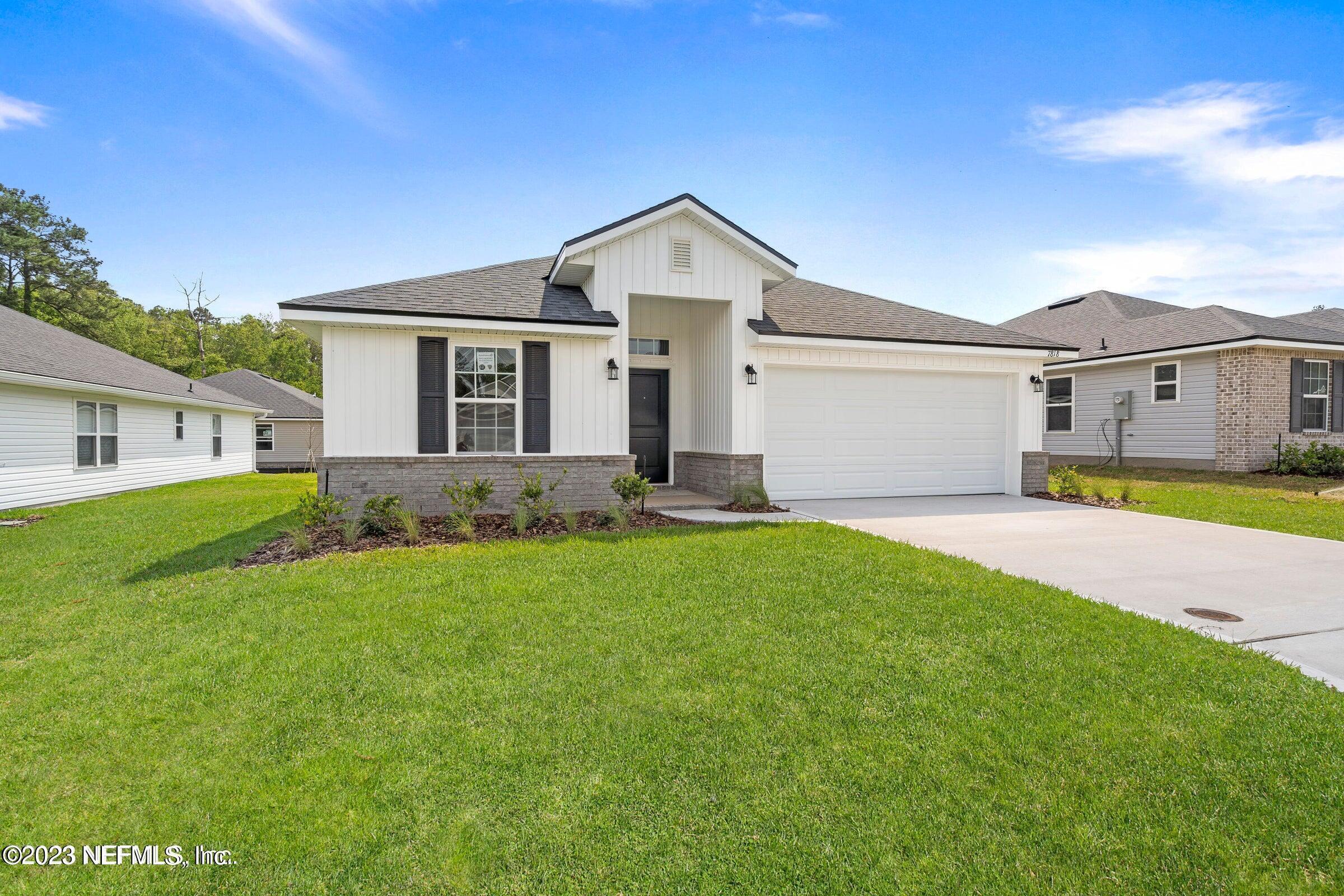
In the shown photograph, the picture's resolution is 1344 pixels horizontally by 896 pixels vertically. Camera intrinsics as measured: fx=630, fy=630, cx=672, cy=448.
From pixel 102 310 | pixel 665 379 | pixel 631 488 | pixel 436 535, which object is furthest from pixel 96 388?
pixel 102 310

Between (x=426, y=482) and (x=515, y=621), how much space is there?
5230mm

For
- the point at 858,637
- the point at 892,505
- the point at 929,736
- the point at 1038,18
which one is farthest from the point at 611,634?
the point at 1038,18

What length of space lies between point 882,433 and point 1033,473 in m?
3.16

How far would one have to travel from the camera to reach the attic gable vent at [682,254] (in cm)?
1003

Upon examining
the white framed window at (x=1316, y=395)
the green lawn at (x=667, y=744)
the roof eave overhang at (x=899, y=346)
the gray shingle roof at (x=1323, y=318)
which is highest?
the gray shingle roof at (x=1323, y=318)

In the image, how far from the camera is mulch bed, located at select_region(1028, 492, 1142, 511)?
34.8 ft

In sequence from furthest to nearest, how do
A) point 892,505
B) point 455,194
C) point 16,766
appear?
1. point 455,194
2. point 892,505
3. point 16,766

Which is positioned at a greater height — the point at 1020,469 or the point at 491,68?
the point at 491,68

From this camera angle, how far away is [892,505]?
10398mm

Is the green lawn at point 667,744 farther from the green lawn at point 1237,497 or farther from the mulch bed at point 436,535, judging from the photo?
the green lawn at point 1237,497

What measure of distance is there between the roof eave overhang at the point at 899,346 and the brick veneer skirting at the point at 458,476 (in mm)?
3108

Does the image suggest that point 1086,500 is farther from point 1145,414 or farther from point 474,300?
point 474,300

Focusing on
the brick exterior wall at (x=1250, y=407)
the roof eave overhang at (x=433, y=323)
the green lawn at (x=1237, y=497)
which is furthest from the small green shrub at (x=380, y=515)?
the brick exterior wall at (x=1250, y=407)

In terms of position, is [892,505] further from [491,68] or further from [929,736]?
[491,68]
